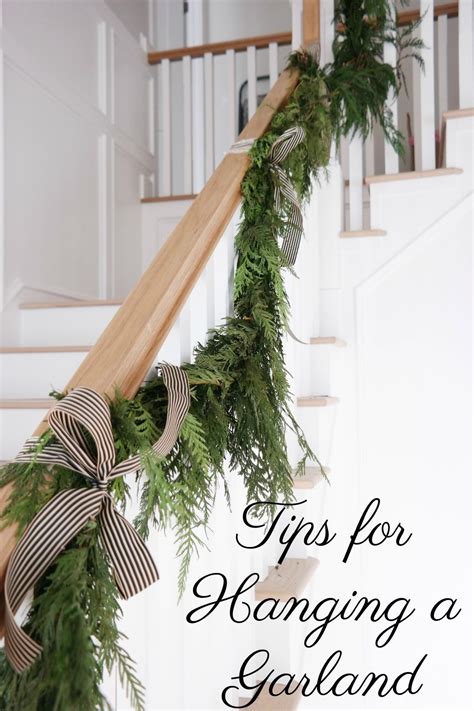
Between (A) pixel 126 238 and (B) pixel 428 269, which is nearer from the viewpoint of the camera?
(B) pixel 428 269

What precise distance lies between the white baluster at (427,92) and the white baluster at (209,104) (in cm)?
139

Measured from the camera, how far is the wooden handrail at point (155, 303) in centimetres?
83

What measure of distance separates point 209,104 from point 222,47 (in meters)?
0.30

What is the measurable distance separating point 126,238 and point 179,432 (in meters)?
2.68

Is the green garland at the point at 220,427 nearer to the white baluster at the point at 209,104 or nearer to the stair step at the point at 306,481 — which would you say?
the stair step at the point at 306,481

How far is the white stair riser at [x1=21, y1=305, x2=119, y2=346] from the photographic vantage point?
229 centimetres

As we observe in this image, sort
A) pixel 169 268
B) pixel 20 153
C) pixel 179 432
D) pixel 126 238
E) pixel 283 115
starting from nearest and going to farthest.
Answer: pixel 179 432 < pixel 169 268 < pixel 283 115 < pixel 20 153 < pixel 126 238

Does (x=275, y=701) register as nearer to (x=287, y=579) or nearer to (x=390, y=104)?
(x=287, y=579)

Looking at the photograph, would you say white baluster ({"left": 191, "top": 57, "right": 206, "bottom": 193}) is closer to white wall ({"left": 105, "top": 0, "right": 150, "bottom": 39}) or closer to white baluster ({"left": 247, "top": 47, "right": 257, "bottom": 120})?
white baluster ({"left": 247, "top": 47, "right": 257, "bottom": 120})

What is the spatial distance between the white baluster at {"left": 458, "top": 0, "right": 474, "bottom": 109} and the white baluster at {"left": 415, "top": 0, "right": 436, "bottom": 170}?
3.8 inches

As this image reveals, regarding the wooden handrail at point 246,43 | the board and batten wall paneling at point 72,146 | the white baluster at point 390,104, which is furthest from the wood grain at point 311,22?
the board and batten wall paneling at point 72,146

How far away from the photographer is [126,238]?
3.41 metres

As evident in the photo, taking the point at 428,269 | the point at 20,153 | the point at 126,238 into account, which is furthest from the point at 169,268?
the point at 126,238

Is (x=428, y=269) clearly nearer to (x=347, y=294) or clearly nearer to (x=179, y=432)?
(x=347, y=294)
